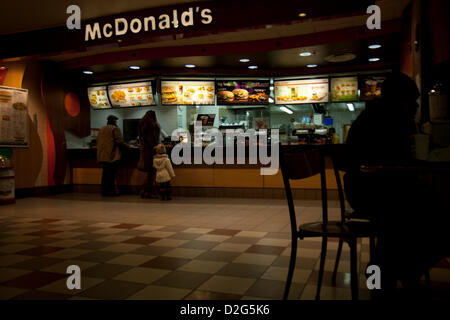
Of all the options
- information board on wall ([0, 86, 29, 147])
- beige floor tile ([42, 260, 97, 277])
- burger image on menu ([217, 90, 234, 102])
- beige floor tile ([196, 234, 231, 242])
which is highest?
burger image on menu ([217, 90, 234, 102])

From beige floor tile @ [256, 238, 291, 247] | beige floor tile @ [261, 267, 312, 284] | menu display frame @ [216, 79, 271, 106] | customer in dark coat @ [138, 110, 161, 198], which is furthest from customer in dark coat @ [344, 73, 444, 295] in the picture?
menu display frame @ [216, 79, 271, 106]

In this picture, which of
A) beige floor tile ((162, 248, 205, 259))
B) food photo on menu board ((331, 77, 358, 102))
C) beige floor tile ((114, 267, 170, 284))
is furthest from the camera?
food photo on menu board ((331, 77, 358, 102))

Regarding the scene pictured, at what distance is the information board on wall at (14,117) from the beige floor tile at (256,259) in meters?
6.12

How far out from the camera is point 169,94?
852 cm

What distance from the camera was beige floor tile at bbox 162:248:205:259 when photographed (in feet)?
10.8

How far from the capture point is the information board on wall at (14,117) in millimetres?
7243

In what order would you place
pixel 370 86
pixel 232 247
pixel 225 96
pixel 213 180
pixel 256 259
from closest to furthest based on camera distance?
1. pixel 256 259
2. pixel 232 247
3. pixel 213 180
4. pixel 370 86
5. pixel 225 96

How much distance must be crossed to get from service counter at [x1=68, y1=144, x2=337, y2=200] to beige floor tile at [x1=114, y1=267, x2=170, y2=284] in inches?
→ 179

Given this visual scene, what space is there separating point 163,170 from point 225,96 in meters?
2.51

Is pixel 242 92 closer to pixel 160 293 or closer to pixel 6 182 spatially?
pixel 6 182

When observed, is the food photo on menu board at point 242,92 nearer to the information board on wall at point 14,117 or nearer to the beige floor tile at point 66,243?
the information board on wall at point 14,117

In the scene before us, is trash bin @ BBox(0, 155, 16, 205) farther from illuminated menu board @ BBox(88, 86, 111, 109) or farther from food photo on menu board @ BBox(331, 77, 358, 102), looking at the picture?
food photo on menu board @ BBox(331, 77, 358, 102)

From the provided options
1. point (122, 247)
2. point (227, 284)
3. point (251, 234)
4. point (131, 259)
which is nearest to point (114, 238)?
point (122, 247)
